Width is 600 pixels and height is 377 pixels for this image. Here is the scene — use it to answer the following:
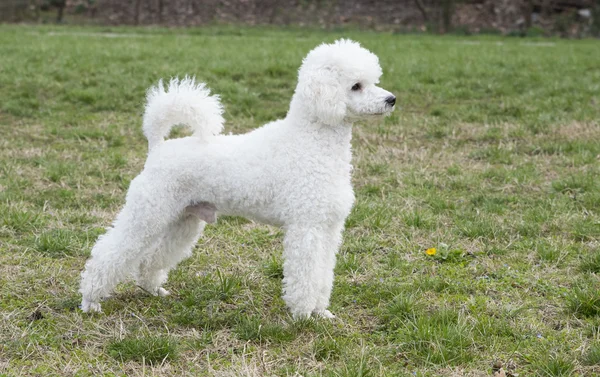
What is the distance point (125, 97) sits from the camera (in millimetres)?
10594

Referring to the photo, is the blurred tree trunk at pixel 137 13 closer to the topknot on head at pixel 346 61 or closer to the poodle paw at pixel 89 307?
the poodle paw at pixel 89 307

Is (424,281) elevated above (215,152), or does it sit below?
below

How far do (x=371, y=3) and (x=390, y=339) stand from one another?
76.6 feet

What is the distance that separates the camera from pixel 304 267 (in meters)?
4.12

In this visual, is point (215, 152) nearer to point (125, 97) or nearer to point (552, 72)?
point (125, 97)

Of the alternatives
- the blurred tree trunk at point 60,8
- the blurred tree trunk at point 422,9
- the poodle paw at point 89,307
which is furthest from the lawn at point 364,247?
the blurred tree trunk at point 60,8

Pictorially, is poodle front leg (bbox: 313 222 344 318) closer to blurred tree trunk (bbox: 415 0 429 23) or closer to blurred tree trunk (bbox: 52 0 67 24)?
blurred tree trunk (bbox: 415 0 429 23)

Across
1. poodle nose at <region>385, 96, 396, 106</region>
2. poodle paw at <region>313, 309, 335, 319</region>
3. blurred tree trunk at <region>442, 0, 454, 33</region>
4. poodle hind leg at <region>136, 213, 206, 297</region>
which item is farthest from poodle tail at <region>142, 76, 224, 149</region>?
blurred tree trunk at <region>442, 0, 454, 33</region>

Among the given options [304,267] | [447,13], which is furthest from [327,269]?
[447,13]

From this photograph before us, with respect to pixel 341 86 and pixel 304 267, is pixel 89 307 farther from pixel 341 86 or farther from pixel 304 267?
pixel 341 86

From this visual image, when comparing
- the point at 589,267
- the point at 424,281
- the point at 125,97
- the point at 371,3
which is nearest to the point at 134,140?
the point at 125,97

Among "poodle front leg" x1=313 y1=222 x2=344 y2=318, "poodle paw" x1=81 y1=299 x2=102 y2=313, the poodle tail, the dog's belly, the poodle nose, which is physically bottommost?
"poodle paw" x1=81 y1=299 x2=102 y2=313

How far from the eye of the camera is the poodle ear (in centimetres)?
404

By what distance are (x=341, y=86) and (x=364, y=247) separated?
5.90 feet
